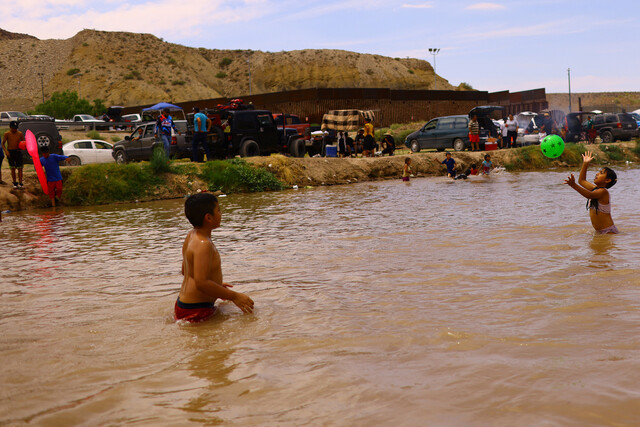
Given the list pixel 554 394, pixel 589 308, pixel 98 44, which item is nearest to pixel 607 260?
pixel 589 308

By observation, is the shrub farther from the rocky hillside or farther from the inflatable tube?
the rocky hillside

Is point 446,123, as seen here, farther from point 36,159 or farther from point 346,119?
point 36,159

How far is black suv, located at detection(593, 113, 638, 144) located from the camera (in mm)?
31609

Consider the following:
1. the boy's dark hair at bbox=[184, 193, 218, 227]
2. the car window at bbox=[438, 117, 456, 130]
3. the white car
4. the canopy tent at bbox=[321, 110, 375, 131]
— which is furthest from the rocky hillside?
the boy's dark hair at bbox=[184, 193, 218, 227]

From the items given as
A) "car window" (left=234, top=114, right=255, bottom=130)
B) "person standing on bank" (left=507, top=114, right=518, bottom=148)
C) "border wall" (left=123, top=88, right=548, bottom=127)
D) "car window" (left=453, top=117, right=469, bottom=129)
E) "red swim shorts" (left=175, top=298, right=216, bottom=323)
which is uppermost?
"border wall" (left=123, top=88, right=548, bottom=127)

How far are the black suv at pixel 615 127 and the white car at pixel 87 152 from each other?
2337cm

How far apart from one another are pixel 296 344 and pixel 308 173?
1765cm

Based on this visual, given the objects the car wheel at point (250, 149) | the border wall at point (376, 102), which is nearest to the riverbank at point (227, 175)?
the car wheel at point (250, 149)

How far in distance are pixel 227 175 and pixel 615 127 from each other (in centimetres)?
2134

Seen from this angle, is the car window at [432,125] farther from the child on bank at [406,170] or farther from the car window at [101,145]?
the car window at [101,145]

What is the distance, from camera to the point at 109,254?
30.2 feet

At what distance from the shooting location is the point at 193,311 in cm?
523

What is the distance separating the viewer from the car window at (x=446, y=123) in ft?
91.3

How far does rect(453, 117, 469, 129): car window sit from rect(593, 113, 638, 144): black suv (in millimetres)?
8874
